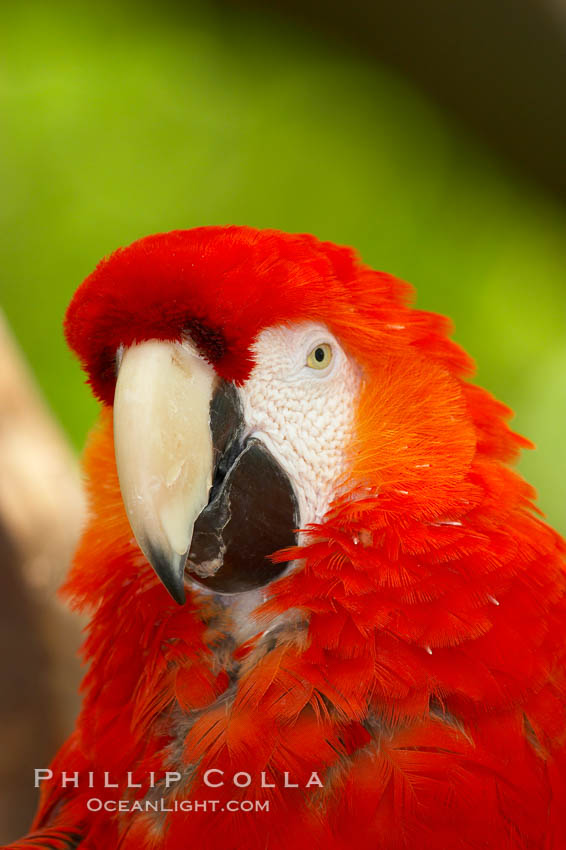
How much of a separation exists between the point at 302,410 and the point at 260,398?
0.05 metres

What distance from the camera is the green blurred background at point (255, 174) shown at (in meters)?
2.45

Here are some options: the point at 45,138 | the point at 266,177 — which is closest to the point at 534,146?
the point at 266,177

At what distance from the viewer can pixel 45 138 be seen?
2463mm

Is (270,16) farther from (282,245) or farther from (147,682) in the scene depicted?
(147,682)

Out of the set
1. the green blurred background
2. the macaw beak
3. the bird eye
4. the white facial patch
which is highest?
the green blurred background

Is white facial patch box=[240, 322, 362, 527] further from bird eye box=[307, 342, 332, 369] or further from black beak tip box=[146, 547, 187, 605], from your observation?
black beak tip box=[146, 547, 187, 605]

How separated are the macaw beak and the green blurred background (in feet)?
5.81

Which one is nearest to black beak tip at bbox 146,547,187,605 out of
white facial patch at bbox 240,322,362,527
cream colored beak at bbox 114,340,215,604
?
cream colored beak at bbox 114,340,215,604

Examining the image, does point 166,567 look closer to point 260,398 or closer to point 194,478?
point 194,478

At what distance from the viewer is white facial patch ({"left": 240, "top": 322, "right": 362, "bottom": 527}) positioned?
2.48 feet

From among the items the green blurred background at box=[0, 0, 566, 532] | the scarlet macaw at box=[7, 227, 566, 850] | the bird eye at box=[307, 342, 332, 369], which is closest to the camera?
the scarlet macaw at box=[7, 227, 566, 850]

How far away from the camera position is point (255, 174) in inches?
100

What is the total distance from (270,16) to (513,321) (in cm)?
125

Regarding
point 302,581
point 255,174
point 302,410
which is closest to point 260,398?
point 302,410
